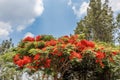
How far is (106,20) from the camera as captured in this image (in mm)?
20719

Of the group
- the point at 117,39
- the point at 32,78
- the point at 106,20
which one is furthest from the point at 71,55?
the point at 117,39

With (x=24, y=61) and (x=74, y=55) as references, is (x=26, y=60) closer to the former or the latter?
(x=24, y=61)

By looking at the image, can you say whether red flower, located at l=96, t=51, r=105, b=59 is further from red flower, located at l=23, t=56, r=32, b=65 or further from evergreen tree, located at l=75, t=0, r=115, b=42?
evergreen tree, located at l=75, t=0, r=115, b=42

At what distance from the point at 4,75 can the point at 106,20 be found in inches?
349

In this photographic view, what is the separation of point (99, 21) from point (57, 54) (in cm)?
1108

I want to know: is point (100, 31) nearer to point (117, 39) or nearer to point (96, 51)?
point (117, 39)

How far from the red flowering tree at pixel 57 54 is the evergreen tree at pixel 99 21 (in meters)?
9.17

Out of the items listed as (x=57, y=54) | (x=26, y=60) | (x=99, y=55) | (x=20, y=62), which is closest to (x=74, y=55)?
(x=57, y=54)

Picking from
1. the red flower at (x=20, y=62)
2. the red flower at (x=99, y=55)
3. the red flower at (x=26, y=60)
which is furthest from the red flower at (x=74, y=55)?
the red flower at (x=20, y=62)

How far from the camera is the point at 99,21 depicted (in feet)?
68.6

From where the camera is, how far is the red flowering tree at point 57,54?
1040 cm

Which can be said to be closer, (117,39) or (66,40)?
(66,40)

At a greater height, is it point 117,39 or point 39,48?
point 117,39

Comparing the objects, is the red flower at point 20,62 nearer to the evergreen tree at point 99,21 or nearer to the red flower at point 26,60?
the red flower at point 26,60
